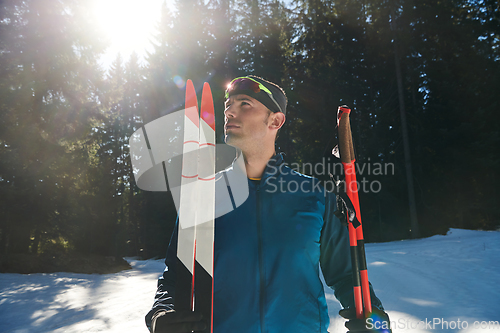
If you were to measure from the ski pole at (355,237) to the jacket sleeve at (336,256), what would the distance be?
0.08 meters

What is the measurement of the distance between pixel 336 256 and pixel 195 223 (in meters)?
0.76

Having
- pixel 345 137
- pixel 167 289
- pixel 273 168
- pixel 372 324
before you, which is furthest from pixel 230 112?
pixel 372 324

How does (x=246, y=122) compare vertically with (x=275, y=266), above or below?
above

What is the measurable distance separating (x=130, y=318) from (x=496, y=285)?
5.57 metres

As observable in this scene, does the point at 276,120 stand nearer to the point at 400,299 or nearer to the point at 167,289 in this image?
the point at 167,289

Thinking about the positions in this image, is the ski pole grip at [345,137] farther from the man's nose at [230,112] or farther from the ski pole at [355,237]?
the man's nose at [230,112]

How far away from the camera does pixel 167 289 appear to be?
4.63ft

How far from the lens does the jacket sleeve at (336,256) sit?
1476 mm

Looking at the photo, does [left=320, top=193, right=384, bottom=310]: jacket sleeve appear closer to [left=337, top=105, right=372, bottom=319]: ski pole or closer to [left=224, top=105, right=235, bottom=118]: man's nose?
[left=337, top=105, right=372, bottom=319]: ski pole

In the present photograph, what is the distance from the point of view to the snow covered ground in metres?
3.54

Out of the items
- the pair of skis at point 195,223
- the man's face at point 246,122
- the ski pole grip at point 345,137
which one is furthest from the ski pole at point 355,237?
the pair of skis at point 195,223

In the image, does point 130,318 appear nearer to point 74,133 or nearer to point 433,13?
point 74,133

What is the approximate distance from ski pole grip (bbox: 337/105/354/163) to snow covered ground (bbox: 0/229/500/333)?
2.86m

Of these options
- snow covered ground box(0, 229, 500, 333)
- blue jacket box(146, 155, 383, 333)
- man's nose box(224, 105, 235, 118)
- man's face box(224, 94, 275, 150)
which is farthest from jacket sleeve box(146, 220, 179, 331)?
snow covered ground box(0, 229, 500, 333)
